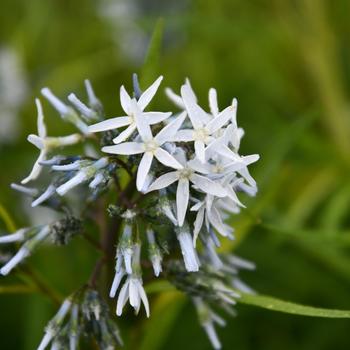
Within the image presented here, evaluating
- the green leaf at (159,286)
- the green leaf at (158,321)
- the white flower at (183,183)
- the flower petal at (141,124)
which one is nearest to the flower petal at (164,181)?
the white flower at (183,183)

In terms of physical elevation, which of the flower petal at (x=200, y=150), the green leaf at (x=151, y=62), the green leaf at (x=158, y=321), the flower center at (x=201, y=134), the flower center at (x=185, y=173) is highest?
the green leaf at (x=151, y=62)

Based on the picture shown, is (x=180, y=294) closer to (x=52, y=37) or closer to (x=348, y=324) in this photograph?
(x=348, y=324)

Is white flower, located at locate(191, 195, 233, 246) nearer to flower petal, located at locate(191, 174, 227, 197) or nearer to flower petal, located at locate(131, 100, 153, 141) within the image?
flower petal, located at locate(191, 174, 227, 197)

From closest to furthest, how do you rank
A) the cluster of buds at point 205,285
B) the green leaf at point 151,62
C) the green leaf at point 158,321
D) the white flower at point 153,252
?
the white flower at point 153,252, the cluster of buds at point 205,285, the green leaf at point 151,62, the green leaf at point 158,321

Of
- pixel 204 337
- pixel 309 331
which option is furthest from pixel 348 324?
pixel 204 337

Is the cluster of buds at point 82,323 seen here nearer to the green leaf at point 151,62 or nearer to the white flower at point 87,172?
the white flower at point 87,172

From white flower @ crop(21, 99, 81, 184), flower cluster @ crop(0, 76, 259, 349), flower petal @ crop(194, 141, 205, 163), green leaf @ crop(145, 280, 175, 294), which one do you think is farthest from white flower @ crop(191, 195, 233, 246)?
white flower @ crop(21, 99, 81, 184)
